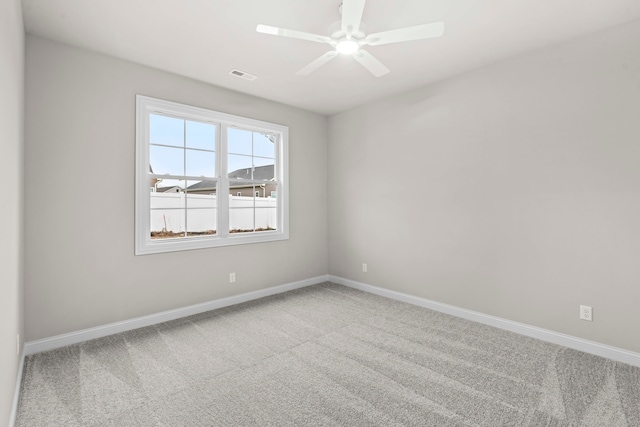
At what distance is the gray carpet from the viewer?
6.04 feet

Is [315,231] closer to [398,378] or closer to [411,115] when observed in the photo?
[411,115]

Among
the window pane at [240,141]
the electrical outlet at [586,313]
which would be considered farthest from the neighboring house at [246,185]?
the electrical outlet at [586,313]

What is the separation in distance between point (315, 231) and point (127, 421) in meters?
3.35

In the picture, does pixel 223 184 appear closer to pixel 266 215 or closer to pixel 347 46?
pixel 266 215

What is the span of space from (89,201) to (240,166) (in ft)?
5.60

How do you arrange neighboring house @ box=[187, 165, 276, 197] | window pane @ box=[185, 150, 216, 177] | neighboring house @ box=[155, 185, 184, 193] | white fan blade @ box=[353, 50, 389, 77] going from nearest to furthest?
white fan blade @ box=[353, 50, 389, 77]
neighboring house @ box=[155, 185, 184, 193]
window pane @ box=[185, 150, 216, 177]
neighboring house @ box=[187, 165, 276, 197]

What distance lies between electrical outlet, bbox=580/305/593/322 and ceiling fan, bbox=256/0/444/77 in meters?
2.54

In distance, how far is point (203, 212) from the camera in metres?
3.73

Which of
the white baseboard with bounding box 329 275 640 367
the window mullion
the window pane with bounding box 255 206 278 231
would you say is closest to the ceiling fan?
the window mullion

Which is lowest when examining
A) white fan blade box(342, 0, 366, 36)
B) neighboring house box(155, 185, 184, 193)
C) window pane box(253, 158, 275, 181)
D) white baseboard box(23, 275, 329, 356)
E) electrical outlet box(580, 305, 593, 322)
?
white baseboard box(23, 275, 329, 356)

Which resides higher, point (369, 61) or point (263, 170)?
point (369, 61)

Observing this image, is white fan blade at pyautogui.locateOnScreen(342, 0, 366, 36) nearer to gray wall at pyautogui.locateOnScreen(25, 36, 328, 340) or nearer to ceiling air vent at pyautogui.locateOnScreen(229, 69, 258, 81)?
ceiling air vent at pyautogui.locateOnScreen(229, 69, 258, 81)

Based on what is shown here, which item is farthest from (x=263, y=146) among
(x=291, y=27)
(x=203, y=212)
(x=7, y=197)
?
(x=7, y=197)

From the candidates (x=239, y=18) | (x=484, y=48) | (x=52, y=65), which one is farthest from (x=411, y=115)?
(x=52, y=65)
